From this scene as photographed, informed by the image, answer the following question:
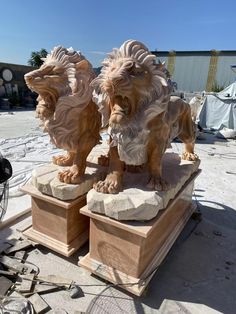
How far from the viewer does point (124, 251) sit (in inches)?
59.5

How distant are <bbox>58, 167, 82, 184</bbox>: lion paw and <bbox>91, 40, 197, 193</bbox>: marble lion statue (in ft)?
0.62

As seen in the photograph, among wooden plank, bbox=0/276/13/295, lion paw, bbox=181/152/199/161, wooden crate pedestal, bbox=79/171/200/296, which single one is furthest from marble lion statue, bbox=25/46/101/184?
lion paw, bbox=181/152/199/161

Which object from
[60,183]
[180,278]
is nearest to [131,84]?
[60,183]

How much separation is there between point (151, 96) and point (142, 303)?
1.19m

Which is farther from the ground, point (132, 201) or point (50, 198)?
point (132, 201)

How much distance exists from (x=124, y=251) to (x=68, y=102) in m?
0.97

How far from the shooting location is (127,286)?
147 centimetres

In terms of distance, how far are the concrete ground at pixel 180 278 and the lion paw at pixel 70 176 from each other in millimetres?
548

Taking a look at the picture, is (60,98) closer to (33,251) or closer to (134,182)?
(134,182)

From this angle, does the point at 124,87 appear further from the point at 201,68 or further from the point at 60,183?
the point at 201,68

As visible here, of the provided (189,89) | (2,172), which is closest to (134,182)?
(2,172)

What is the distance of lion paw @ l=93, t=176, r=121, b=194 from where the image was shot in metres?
1.53

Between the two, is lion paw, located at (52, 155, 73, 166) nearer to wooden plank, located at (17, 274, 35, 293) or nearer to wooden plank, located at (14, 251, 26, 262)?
wooden plank, located at (14, 251, 26, 262)

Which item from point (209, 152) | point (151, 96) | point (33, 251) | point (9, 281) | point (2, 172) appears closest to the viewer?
point (2, 172)
